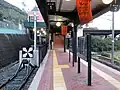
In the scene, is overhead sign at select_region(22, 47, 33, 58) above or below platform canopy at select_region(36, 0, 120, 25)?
below

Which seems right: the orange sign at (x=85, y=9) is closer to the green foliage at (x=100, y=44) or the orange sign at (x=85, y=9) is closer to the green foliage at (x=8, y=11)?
the green foliage at (x=8, y=11)

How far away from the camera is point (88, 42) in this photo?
282 inches

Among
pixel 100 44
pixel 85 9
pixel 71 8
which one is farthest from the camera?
pixel 100 44

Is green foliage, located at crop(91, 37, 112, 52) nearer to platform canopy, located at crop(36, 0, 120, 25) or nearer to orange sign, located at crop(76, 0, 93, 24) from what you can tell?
platform canopy, located at crop(36, 0, 120, 25)

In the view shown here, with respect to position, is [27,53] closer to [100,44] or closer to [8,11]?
[8,11]

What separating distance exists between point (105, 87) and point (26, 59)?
197 inches

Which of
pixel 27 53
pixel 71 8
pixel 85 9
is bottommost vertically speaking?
pixel 27 53

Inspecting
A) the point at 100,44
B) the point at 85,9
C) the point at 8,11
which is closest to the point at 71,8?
the point at 8,11

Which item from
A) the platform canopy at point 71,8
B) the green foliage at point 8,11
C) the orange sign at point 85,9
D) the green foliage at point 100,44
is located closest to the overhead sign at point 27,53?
the orange sign at point 85,9

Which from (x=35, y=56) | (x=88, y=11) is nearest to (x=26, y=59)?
(x=35, y=56)

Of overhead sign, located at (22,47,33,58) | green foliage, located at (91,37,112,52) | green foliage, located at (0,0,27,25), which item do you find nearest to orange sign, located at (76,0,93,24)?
overhead sign, located at (22,47,33,58)

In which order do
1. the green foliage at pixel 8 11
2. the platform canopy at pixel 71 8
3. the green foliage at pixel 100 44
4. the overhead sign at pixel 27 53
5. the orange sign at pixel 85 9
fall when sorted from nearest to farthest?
the orange sign at pixel 85 9
the overhead sign at pixel 27 53
the platform canopy at pixel 71 8
the green foliage at pixel 8 11
the green foliage at pixel 100 44

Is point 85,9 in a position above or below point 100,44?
above

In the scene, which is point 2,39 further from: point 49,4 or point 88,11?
point 88,11
